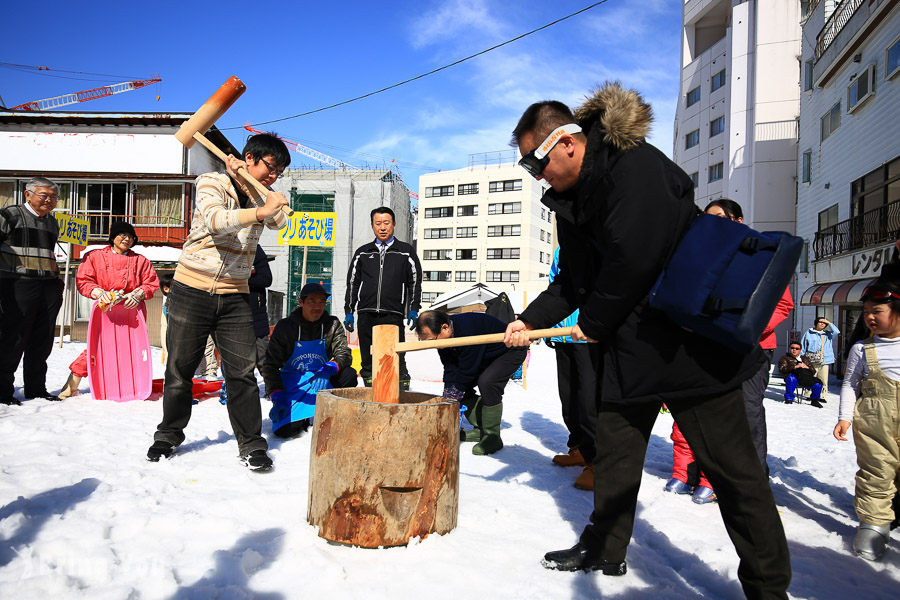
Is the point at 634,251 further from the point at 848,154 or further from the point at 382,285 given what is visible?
the point at 848,154

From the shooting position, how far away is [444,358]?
4.68 metres

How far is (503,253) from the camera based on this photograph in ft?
180

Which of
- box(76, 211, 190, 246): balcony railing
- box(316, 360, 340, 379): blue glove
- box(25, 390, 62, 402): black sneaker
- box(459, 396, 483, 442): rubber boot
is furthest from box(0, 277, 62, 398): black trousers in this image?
box(76, 211, 190, 246): balcony railing

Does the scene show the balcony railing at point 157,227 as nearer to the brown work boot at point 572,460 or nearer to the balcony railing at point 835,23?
the brown work boot at point 572,460

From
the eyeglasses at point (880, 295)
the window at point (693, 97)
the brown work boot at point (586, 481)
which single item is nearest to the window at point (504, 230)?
the window at point (693, 97)

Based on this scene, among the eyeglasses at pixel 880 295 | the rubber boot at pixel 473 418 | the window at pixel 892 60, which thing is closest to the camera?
the eyeglasses at pixel 880 295

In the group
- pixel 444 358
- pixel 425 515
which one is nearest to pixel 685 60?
pixel 444 358

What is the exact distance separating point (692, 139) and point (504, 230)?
23.5 meters

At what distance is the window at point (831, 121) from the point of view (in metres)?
17.3

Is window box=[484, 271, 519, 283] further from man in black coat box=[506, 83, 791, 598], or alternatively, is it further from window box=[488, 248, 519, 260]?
man in black coat box=[506, 83, 791, 598]

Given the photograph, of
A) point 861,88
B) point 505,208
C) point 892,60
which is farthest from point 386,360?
point 505,208

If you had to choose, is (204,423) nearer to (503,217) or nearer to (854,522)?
(854,522)

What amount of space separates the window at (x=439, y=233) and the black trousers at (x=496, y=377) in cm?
5266

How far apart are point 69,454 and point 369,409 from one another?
221 cm
